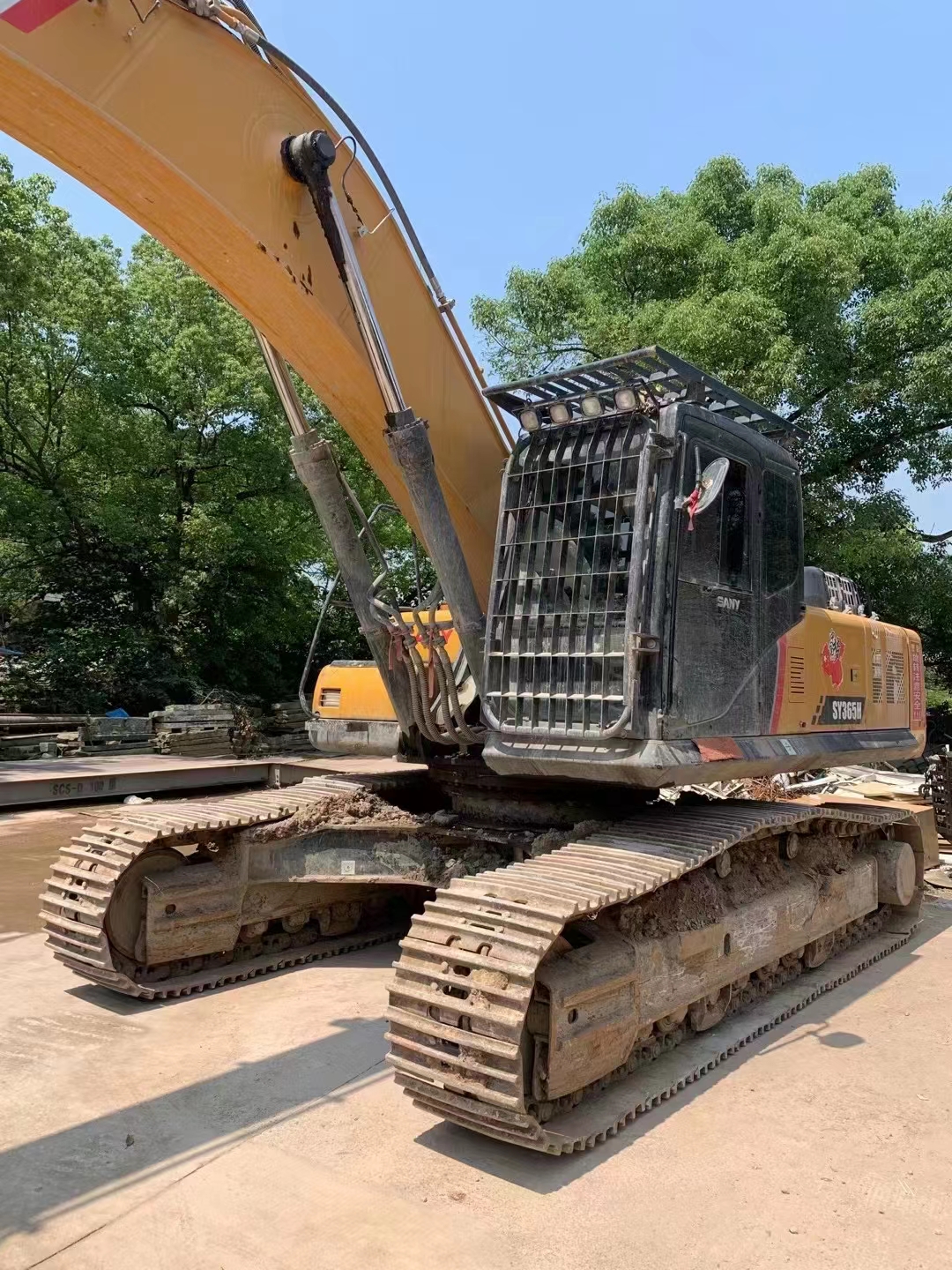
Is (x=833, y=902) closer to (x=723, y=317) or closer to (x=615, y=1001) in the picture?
(x=615, y=1001)

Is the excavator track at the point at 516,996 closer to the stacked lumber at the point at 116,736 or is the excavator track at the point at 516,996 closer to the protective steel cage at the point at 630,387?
the protective steel cage at the point at 630,387

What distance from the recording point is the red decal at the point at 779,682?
5648 millimetres

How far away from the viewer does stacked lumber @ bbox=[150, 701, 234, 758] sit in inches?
638

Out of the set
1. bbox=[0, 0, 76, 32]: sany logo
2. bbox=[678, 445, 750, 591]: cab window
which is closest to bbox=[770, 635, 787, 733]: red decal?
bbox=[678, 445, 750, 591]: cab window

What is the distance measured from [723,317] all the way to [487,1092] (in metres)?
15.8

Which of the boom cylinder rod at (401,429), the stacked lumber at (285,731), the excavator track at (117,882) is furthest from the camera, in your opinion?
the stacked lumber at (285,731)

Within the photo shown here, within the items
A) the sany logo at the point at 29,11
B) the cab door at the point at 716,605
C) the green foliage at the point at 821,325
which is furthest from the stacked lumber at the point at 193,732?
the sany logo at the point at 29,11

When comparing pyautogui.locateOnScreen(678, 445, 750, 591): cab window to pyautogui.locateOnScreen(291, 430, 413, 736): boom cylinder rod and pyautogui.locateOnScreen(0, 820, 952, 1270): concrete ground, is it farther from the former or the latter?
pyautogui.locateOnScreen(0, 820, 952, 1270): concrete ground

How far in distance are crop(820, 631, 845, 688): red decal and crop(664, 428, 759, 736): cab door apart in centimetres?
93

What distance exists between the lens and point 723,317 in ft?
56.7

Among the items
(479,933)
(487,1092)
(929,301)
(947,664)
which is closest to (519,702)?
(479,933)

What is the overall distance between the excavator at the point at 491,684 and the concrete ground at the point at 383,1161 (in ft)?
0.79

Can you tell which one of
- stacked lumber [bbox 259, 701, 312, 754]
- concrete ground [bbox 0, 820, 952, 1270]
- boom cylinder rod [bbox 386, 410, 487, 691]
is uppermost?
boom cylinder rod [bbox 386, 410, 487, 691]

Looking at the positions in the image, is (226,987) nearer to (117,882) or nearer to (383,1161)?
(117,882)
